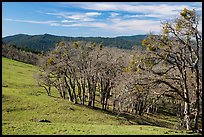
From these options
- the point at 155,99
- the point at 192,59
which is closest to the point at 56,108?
the point at 155,99

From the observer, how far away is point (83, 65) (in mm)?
54625

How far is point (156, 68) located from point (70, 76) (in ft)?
100.0

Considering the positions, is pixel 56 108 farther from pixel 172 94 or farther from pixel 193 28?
pixel 193 28

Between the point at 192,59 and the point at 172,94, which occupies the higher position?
the point at 192,59

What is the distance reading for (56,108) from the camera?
50.1 m

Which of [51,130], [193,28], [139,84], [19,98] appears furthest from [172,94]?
[19,98]

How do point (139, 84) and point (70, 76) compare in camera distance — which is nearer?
point (139, 84)

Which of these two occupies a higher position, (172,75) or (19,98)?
(172,75)

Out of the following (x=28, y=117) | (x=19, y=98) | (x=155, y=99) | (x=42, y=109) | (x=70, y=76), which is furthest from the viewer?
(x=70, y=76)

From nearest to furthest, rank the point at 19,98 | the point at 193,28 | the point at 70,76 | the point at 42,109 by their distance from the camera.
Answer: the point at 193,28
the point at 42,109
the point at 19,98
the point at 70,76

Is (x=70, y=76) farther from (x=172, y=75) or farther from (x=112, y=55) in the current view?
(x=172, y=75)

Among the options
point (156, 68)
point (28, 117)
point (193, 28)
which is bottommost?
point (28, 117)

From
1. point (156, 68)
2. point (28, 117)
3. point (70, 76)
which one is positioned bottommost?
point (28, 117)

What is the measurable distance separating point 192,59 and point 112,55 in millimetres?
28763
